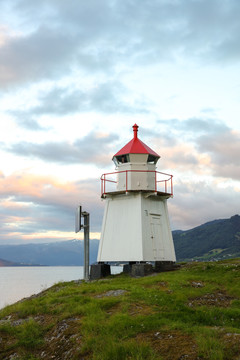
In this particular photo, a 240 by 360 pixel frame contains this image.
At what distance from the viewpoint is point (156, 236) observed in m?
31.0

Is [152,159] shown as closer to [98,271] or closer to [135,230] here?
[135,230]

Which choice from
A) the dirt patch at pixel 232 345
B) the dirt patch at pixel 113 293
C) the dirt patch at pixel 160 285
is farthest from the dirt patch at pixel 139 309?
the dirt patch at pixel 232 345

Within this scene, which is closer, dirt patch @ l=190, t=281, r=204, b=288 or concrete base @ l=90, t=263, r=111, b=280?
dirt patch @ l=190, t=281, r=204, b=288

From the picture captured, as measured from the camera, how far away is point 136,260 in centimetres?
2947

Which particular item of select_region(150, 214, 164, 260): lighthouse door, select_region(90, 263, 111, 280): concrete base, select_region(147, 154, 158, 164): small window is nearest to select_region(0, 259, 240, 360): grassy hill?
select_region(150, 214, 164, 260): lighthouse door

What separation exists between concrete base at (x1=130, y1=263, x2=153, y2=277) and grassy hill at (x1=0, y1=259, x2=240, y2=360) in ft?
15.2

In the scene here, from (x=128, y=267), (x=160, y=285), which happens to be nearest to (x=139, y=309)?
(x=160, y=285)

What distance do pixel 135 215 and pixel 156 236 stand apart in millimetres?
2262

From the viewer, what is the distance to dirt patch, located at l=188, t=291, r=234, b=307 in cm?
1878

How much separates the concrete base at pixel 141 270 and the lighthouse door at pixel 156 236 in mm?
1820

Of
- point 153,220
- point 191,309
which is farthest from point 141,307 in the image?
point 153,220

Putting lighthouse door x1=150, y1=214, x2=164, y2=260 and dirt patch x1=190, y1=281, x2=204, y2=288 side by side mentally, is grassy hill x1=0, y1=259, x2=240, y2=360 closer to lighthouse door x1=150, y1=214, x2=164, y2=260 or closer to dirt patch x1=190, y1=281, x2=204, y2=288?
dirt patch x1=190, y1=281, x2=204, y2=288

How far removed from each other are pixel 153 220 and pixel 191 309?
14413mm

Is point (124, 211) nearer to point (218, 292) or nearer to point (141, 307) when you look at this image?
point (218, 292)
